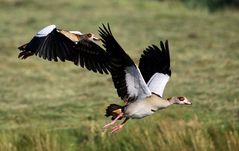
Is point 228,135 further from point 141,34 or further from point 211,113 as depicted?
point 141,34

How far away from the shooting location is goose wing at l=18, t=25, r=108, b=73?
9.46m

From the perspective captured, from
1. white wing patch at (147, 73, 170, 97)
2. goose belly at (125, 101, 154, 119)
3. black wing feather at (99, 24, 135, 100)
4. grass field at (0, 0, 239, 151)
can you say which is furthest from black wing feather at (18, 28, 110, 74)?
grass field at (0, 0, 239, 151)

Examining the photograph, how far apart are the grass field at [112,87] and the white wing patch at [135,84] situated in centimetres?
150

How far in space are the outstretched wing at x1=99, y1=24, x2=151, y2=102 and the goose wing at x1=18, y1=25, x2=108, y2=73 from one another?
26 centimetres

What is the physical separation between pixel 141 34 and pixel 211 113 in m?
7.42

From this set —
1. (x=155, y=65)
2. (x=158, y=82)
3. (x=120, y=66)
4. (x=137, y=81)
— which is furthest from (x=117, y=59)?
(x=155, y=65)

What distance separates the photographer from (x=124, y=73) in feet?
29.8

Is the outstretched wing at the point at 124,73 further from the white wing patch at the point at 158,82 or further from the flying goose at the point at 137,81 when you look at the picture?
the white wing patch at the point at 158,82

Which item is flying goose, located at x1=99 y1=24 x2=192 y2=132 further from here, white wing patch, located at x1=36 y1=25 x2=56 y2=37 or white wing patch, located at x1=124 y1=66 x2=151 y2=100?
white wing patch, located at x1=36 y1=25 x2=56 y2=37

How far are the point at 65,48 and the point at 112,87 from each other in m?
4.83

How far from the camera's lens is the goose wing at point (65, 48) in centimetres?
946

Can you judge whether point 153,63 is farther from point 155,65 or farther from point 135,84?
point 135,84

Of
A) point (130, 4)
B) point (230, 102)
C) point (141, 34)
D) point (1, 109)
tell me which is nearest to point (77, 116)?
point (1, 109)

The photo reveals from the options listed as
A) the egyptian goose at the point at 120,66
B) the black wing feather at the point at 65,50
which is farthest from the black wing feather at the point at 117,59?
the black wing feather at the point at 65,50
